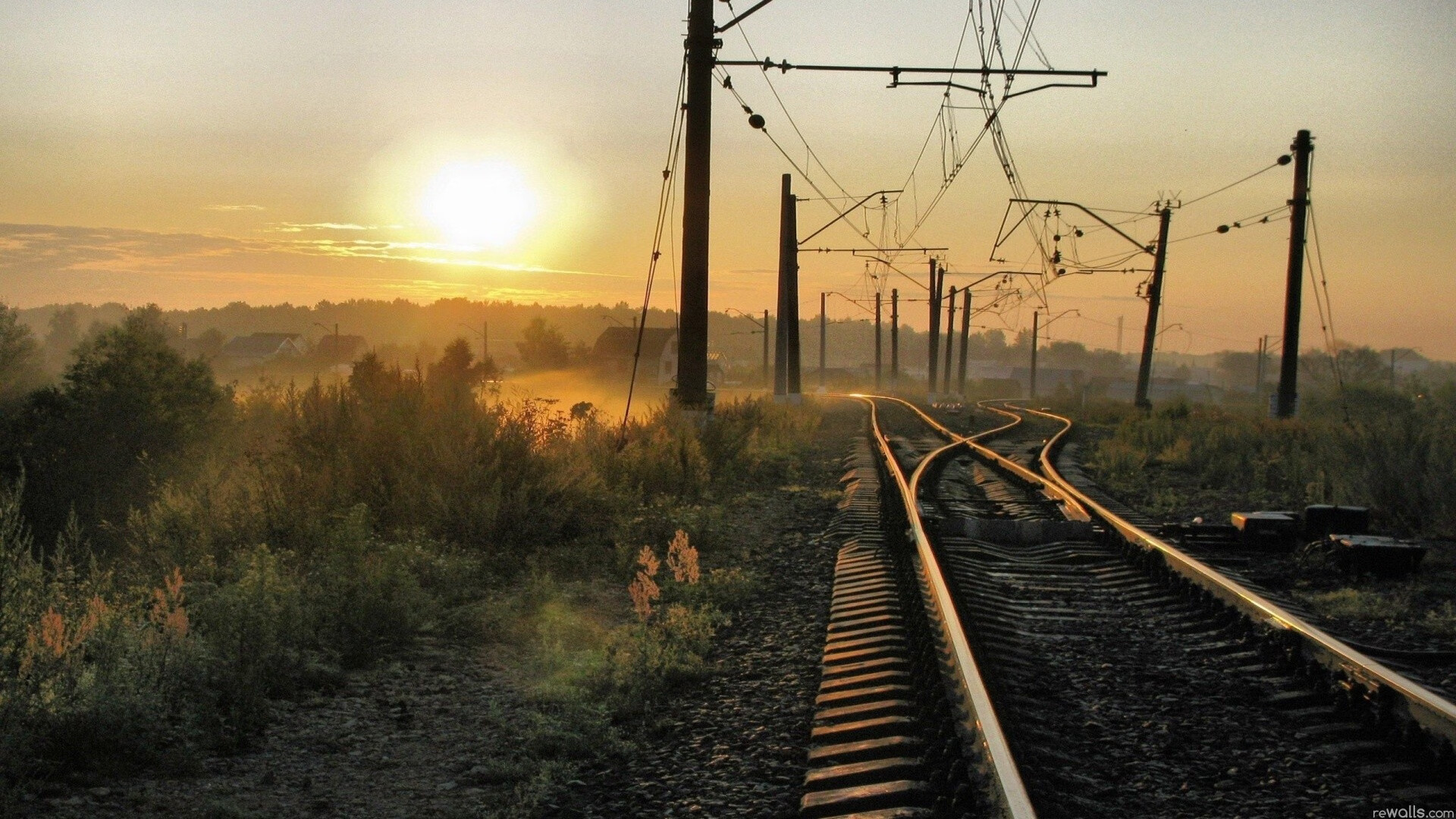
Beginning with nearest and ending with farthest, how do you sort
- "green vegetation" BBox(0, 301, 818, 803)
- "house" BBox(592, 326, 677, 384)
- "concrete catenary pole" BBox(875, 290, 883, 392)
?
"green vegetation" BBox(0, 301, 818, 803) < "concrete catenary pole" BBox(875, 290, 883, 392) < "house" BBox(592, 326, 677, 384)

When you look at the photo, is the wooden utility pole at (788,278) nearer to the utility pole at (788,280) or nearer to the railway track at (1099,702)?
the utility pole at (788,280)

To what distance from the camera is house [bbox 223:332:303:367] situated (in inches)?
5694

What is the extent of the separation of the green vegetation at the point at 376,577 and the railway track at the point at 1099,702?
130 cm

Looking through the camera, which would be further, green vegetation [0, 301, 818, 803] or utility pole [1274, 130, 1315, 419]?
utility pole [1274, 130, 1315, 419]

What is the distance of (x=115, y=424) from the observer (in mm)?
25031

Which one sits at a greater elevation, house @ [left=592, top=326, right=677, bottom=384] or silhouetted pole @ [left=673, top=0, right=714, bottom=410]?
silhouetted pole @ [left=673, top=0, right=714, bottom=410]

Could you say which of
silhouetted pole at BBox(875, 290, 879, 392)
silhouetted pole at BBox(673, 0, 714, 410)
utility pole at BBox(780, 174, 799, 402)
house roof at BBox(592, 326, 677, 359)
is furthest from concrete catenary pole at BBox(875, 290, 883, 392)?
silhouetted pole at BBox(673, 0, 714, 410)

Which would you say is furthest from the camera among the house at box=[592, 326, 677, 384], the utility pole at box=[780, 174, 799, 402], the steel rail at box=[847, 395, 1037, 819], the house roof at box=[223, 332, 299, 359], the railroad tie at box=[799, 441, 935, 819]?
the house roof at box=[223, 332, 299, 359]

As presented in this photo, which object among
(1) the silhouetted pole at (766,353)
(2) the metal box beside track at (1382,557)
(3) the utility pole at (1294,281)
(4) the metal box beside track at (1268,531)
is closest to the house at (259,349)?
(1) the silhouetted pole at (766,353)

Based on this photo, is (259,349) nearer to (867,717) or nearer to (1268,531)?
(1268,531)

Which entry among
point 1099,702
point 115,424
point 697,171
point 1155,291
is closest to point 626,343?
point 1155,291

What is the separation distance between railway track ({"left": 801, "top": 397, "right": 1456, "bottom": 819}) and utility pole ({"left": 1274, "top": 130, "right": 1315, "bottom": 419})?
83.7 feet

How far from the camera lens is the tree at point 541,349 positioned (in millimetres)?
130875

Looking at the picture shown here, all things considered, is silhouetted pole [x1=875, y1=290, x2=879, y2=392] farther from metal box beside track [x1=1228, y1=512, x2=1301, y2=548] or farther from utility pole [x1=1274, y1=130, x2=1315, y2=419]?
metal box beside track [x1=1228, y1=512, x2=1301, y2=548]
